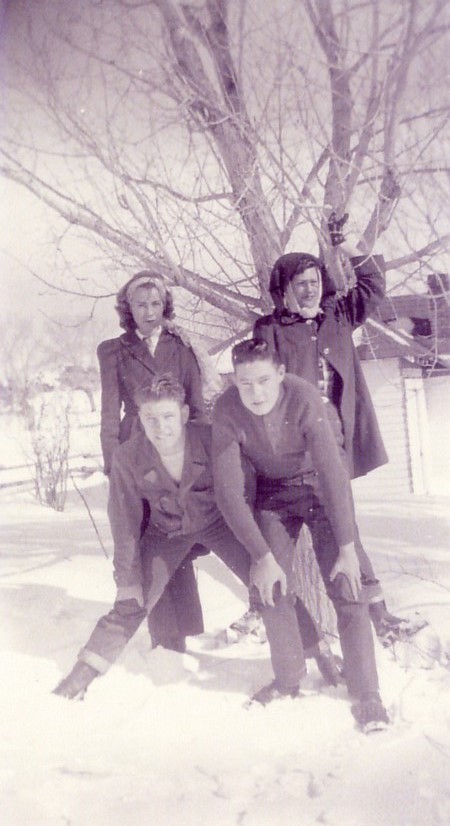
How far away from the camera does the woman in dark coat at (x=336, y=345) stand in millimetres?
2896

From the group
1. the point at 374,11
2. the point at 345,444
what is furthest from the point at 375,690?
the point at 374,11

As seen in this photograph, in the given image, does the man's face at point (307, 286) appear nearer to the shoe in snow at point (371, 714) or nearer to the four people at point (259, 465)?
the four people at point (259, 465)

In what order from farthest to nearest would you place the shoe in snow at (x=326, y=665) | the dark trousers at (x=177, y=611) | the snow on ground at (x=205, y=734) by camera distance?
1. the dark trousers at (x=177, y=611)
2. the shoe in snow at (x=326, y=665)
3. the snow on ground at (x=205, y=734)

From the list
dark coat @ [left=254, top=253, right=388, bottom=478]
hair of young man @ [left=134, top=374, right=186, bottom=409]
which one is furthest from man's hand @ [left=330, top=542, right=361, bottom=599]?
hair of young man @ [left=134, top=374, right=186, bottom=409]

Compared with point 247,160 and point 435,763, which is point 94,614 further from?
point 247,160

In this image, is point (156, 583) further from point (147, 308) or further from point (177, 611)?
point (147, 308)

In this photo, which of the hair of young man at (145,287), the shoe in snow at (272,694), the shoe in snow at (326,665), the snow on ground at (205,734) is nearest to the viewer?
the snow on ground at (205,734)

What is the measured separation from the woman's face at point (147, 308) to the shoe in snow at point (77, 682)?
1431 mm

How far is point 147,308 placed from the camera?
9.98 feet

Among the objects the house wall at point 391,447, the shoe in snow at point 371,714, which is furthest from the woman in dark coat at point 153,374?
the house wall at point 391,447

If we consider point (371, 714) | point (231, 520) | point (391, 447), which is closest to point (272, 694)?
point (371, 714)

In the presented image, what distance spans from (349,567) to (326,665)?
0.51 m

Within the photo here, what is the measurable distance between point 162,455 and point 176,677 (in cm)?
98

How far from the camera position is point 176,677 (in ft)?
9.93
